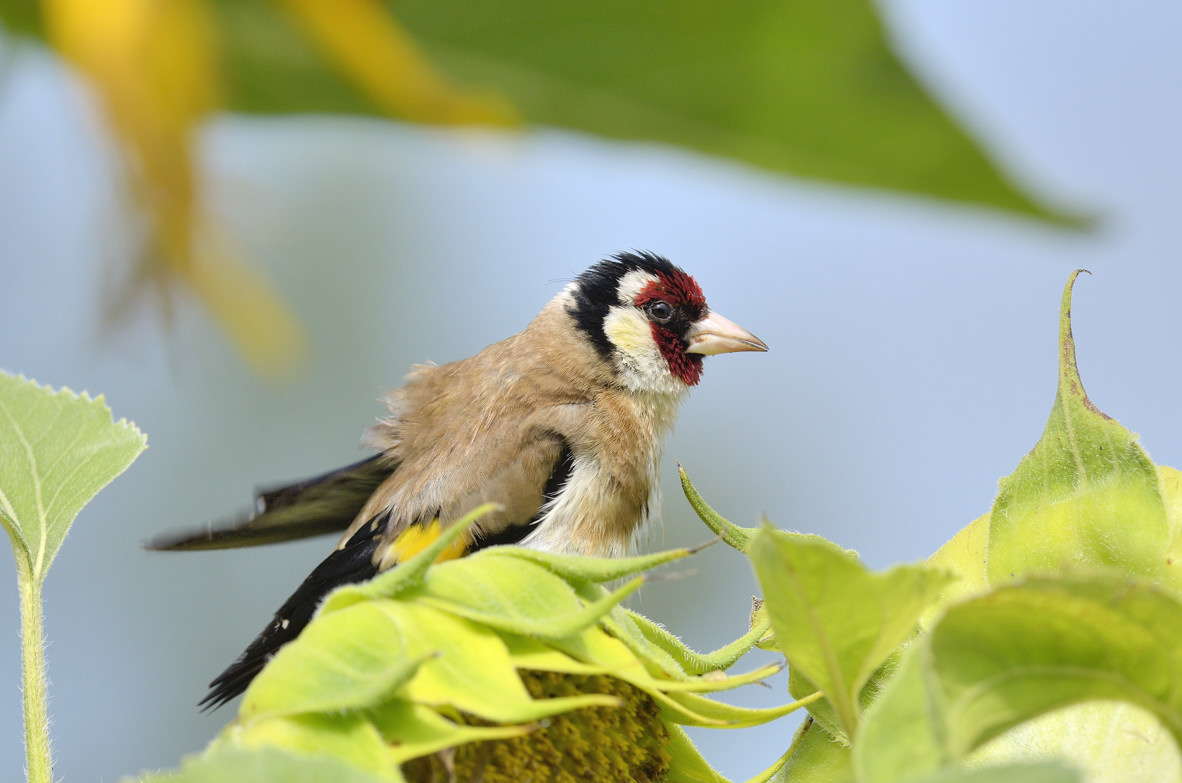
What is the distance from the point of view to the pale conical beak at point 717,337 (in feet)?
7.29

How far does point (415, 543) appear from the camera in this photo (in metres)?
1.56

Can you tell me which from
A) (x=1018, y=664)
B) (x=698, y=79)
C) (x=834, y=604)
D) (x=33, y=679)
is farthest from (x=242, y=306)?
(x=1018, y=664)

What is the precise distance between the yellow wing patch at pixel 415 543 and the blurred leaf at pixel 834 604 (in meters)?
0.95

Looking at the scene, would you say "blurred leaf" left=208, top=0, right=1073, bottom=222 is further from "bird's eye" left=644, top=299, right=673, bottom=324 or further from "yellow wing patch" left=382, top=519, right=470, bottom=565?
"yellow wing patch" left=382, top=519, right=470, bottom=565

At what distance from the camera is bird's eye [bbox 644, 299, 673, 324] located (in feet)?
7.43

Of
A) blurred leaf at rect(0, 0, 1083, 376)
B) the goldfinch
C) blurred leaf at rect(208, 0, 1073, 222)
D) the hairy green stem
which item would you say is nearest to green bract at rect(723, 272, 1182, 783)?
the hairy green stem

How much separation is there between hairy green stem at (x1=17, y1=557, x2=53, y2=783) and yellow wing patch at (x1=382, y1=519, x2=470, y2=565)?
29.2 inches

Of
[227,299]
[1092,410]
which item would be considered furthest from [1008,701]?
[227,299]

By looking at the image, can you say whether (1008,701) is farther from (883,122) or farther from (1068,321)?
(883,122)

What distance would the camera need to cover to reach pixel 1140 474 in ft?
2.29

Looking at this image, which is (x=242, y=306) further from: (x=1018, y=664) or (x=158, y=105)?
(x=1018, y=664)

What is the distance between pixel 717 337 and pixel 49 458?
1.57 metres

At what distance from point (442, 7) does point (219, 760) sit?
3.25m

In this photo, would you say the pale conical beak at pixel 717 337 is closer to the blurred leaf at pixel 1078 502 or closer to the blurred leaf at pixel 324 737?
the blurred leaf at pixel 1078 502
